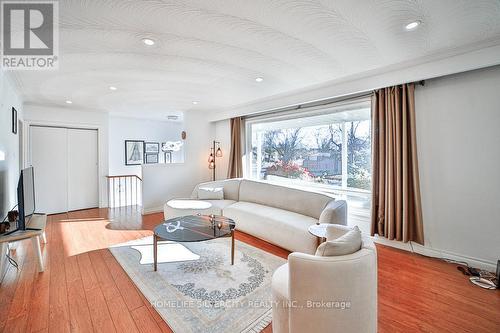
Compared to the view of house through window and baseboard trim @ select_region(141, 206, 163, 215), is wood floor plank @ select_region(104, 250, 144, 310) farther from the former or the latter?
the view of house through window

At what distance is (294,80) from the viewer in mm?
3359

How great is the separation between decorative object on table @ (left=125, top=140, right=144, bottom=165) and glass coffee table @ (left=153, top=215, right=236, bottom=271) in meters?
4.67

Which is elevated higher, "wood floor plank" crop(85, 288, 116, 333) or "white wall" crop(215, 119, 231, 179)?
"white wall" crop(215, 119, 231, 179)

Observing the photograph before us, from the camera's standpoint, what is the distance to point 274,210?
11.9 feet

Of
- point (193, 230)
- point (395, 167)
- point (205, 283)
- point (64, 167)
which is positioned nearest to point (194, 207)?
point (193, 230)

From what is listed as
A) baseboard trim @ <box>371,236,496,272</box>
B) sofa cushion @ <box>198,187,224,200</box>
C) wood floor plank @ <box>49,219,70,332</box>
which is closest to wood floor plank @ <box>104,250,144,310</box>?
wood floor plank @ <box>49,219,70,332</box>

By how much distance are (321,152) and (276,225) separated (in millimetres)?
1827

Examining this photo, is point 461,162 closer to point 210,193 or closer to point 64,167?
point 210,193

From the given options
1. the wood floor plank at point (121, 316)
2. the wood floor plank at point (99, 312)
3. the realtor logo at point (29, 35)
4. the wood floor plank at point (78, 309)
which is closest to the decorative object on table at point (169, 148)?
the realtor logo at point (29, 35)

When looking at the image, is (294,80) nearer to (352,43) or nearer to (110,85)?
(352,43)

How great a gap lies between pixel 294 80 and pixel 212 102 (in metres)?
2.16

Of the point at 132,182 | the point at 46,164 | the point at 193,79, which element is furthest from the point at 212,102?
the point at 46,164

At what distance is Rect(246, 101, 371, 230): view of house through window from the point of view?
3.59 m

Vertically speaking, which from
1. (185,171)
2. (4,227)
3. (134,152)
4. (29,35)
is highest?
(29,35)
